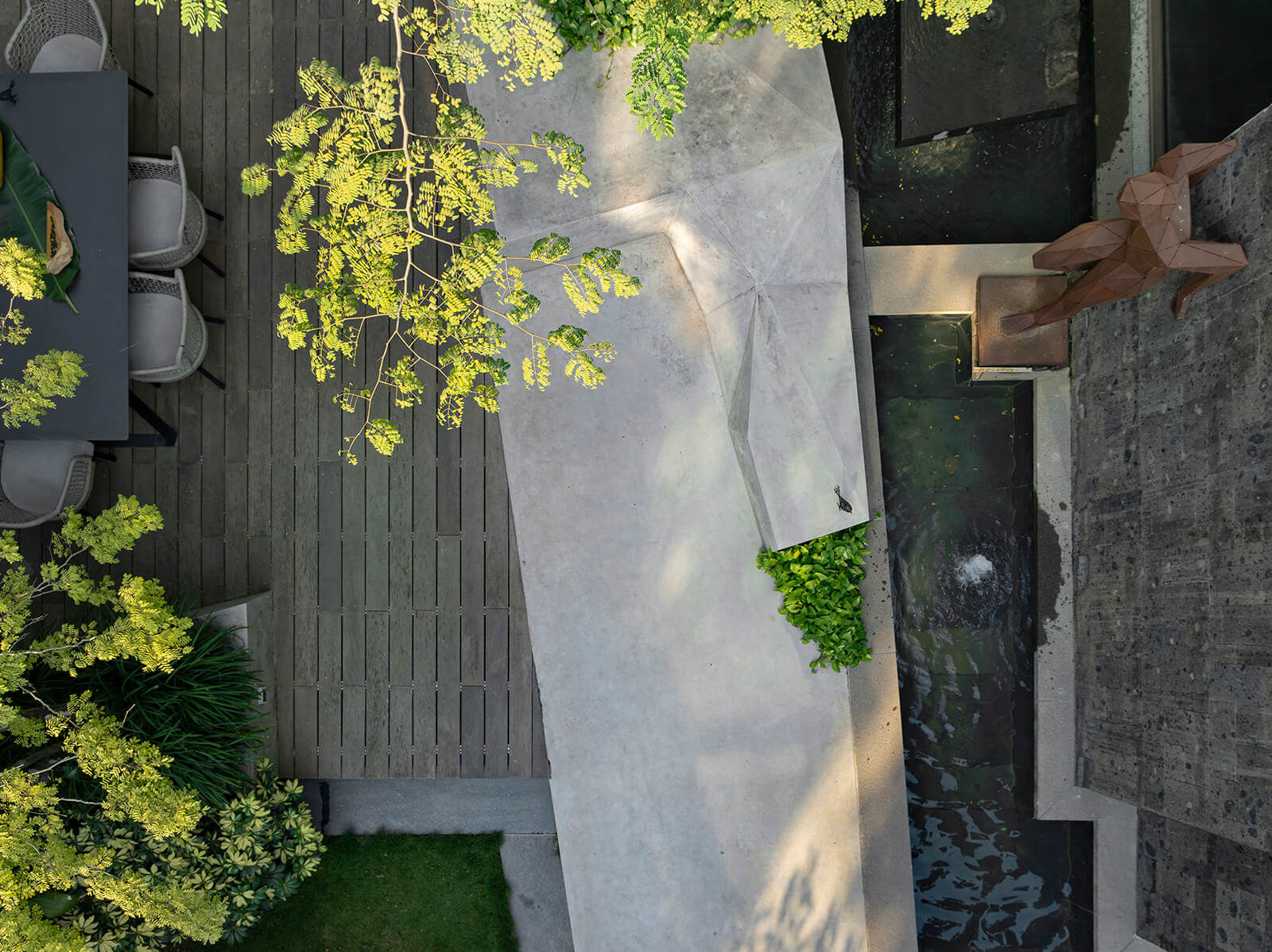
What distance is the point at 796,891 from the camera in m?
5.09

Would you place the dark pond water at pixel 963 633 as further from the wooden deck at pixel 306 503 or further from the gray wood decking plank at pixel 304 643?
the gray wood decking plank at pixel 304 643

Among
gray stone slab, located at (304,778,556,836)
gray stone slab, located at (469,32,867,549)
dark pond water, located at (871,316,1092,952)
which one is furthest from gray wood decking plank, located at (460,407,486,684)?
dark pond water, located at (871,316,1092,952)

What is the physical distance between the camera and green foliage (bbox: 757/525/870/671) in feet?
16.5

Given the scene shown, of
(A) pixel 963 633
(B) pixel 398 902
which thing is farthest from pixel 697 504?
(B) pixel 398 902

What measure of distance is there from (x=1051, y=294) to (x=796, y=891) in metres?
4.81

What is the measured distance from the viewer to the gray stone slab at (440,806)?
5625mm

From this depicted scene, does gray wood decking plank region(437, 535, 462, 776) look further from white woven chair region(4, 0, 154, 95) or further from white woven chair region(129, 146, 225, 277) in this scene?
white woven chair region(4, 0, 154, 95)

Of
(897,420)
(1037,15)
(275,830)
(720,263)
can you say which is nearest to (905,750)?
(897,420)

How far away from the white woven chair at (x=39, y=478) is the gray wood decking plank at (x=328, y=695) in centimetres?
197

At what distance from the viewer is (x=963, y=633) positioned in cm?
560

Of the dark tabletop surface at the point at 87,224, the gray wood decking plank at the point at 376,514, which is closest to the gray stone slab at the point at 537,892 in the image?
the gray wood decking plank at the point at 376,514

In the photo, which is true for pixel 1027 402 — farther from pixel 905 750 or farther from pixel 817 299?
pixel 905 750

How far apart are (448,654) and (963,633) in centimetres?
411

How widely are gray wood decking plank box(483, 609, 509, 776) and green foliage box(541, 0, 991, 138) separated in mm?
3670
